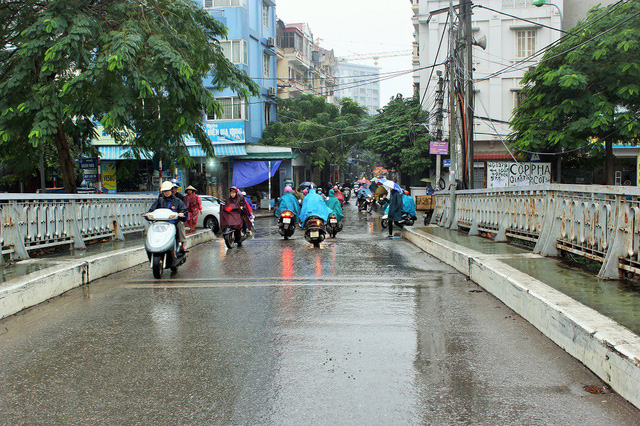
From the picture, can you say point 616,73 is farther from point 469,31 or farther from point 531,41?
point 531,41

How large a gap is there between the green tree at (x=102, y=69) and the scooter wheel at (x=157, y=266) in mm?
5032

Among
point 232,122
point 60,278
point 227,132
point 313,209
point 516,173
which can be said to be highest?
point 232,122

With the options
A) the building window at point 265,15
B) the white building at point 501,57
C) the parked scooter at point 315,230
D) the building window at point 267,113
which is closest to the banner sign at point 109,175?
the building window at point 267,113

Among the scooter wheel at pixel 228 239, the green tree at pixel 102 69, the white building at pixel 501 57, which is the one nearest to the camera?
the green tree at pixel 102 69

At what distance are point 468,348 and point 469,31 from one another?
1492cm

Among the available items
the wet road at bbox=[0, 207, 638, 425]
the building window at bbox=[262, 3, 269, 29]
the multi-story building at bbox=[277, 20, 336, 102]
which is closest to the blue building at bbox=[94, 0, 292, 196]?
the building window at bbox=[262, 3, 269, 29]

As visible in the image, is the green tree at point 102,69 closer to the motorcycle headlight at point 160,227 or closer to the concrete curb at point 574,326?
the motorcycle headlight at point 160,227

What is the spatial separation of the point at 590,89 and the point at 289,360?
913 inches

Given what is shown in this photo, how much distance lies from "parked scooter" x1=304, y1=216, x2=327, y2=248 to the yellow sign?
19418 millimetres

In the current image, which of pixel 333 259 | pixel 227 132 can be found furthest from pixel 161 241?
pixel 227 132

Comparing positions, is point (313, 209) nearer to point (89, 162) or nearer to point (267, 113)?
point (89, 162)

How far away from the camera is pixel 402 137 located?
45906 millimetres

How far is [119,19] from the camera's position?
15328 millimetres

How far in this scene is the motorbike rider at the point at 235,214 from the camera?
15.3m
